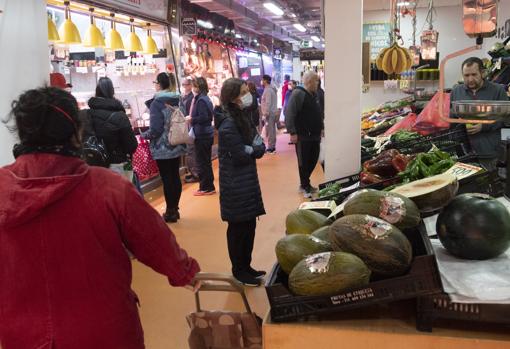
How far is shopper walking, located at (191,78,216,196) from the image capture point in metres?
7.69

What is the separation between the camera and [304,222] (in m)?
2.29

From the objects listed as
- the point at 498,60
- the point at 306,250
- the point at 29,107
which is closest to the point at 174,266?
the point at 306,250

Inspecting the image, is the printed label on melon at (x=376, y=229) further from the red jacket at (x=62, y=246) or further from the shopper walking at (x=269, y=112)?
the shopper walking at (x=269, y=112)

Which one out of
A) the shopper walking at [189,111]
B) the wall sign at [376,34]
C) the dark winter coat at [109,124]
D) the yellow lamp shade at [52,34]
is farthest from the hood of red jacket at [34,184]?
the wall sign at [376,34]

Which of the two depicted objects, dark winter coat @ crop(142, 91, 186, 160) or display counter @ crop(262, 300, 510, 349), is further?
dark winter coat @ crop(142, 91, 186, 160)

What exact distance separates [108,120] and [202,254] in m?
1.64

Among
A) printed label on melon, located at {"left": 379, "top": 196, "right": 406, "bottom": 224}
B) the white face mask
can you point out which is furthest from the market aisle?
printed label on melon, located at {"left": 379, "top": 196, "right": 406, "bottom": 224}

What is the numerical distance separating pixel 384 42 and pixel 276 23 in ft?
29.0

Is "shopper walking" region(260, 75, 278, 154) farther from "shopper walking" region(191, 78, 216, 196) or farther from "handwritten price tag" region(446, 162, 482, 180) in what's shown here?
"handwritten price tag" region(446, 162, 482, 180)

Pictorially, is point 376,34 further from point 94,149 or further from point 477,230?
point 477,230

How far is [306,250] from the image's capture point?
1.88 metres

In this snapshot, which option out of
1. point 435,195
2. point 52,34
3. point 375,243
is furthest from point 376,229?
point 52,34

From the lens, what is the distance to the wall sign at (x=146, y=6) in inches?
297

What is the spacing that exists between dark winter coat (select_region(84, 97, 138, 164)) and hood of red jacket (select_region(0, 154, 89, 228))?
315 cm
